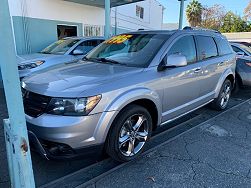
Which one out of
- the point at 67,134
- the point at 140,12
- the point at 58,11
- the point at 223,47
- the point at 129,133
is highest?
the point at 140,12

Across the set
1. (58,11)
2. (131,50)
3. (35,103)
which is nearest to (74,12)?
(58,11)

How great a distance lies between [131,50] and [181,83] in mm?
954

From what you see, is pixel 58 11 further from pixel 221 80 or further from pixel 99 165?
pixel 99 165

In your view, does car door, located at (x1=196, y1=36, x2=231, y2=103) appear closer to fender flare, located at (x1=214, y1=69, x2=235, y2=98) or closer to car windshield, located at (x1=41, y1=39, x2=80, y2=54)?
fender flare, located at (x1=214, y1=69, x2=235, y2=98)

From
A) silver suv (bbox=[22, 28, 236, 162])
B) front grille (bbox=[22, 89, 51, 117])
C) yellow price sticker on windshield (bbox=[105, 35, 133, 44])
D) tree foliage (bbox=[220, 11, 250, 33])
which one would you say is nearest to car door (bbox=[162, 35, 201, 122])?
silver suv (bbox=[22, 28, 236, 162])

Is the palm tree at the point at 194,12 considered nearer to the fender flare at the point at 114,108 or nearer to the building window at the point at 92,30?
the building window at the point at 92,30

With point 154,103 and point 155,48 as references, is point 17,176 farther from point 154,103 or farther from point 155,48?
point 155,48

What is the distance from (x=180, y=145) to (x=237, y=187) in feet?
3.68

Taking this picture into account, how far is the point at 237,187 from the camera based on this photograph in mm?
2781

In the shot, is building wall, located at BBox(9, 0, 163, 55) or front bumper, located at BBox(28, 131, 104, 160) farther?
building wall, located at BBox(9, 0, 163, 55)

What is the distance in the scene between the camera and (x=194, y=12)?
147ft

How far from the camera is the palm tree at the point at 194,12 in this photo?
4456 centimetres

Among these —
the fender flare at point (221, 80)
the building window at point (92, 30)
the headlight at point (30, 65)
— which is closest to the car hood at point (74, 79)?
the fender flare at point (221, 80)

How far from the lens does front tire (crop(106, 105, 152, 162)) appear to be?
9.62 ft
